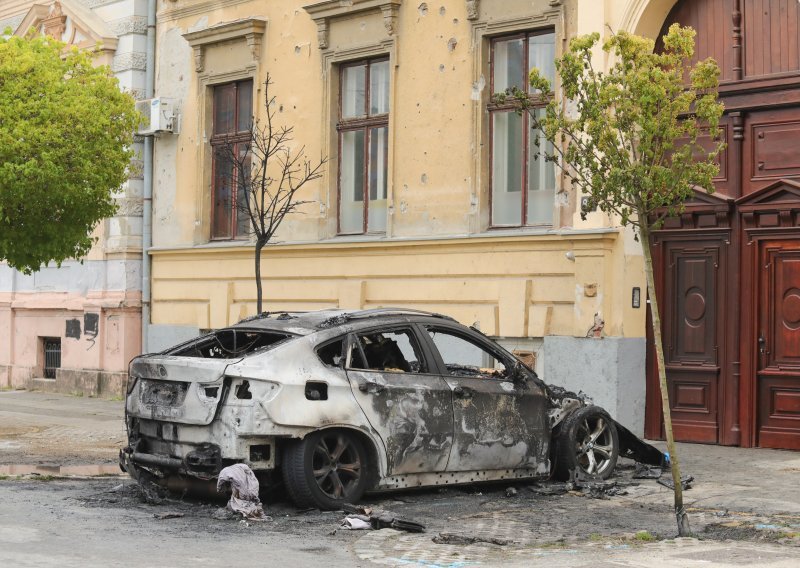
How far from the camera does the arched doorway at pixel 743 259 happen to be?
13289 millimetres

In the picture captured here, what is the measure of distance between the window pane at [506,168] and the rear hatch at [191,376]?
236 inches

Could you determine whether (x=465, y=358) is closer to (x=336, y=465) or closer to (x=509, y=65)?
(x=509, y=65)

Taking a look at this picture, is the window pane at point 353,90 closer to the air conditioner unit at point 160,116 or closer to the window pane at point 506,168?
the window pane at point 506,168

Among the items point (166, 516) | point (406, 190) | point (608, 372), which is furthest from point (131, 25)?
point (166, 516)

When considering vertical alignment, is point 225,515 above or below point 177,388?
below

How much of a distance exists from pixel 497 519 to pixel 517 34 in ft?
25.5

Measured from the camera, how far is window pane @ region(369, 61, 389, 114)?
17141 mm

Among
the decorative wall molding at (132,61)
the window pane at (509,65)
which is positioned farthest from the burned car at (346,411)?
the decorative wall molding at (132,61)

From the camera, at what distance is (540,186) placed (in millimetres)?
15320

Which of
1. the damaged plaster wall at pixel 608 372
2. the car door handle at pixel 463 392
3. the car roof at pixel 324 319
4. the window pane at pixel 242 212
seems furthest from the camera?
the window pane at pixel 242 212

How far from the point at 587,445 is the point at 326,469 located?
2.66m

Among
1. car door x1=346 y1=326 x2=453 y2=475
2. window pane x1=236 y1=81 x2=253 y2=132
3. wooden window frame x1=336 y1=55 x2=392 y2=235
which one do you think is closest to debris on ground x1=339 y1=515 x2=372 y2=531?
car door x1=346 y1=326 x2=453 y2=475

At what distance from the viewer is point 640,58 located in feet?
30.6

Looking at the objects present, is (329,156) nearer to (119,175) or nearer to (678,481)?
(119,175)
